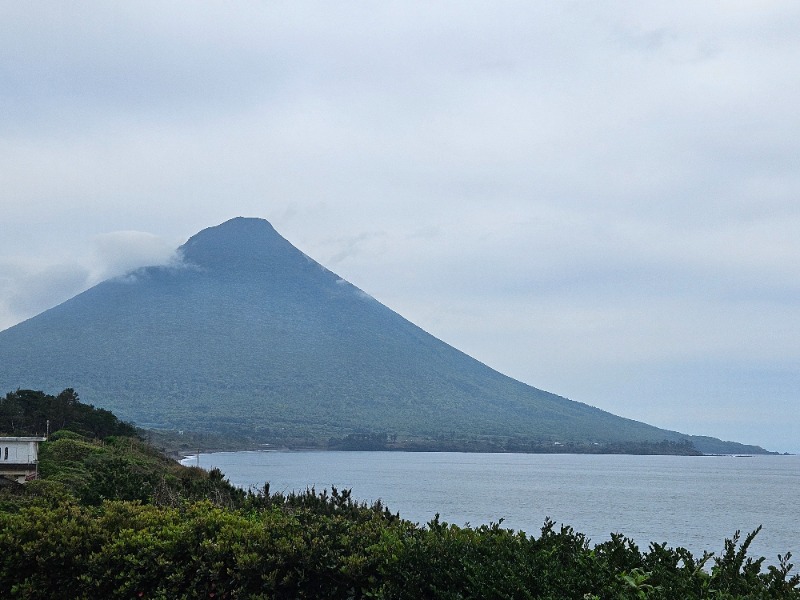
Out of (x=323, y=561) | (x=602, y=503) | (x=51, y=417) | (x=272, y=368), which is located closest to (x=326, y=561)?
(x=323, y=561)

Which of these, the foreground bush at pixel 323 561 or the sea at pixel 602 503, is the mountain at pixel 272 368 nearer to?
the sea at pixel 602 503

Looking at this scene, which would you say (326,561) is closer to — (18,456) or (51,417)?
(18,456)

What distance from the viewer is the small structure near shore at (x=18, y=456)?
1006 inches

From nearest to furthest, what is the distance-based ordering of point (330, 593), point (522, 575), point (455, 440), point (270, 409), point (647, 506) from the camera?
1. point (522, 575)
2. point (330, 593)
3. point (647, 506)
4. point (455, 440)
5. point (270, 409)

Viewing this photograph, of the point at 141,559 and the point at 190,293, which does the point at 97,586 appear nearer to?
the point at 141,559

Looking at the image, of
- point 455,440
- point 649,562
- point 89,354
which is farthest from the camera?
point 89,354

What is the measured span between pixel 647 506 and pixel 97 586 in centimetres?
5009

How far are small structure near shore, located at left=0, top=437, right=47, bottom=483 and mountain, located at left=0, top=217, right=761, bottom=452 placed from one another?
4269 inches

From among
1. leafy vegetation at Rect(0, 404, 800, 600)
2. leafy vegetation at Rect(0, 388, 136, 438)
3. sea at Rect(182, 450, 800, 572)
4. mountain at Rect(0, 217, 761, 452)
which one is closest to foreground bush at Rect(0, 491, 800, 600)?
leafy vegetation at Rect(0, 404, 800, 600)

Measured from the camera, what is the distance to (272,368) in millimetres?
155500

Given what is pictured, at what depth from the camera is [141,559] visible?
21.2 ft

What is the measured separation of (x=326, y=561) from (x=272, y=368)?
15122cm

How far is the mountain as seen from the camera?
141625 millimetres

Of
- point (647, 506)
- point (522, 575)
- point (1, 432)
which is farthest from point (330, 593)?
point (647, 506)
